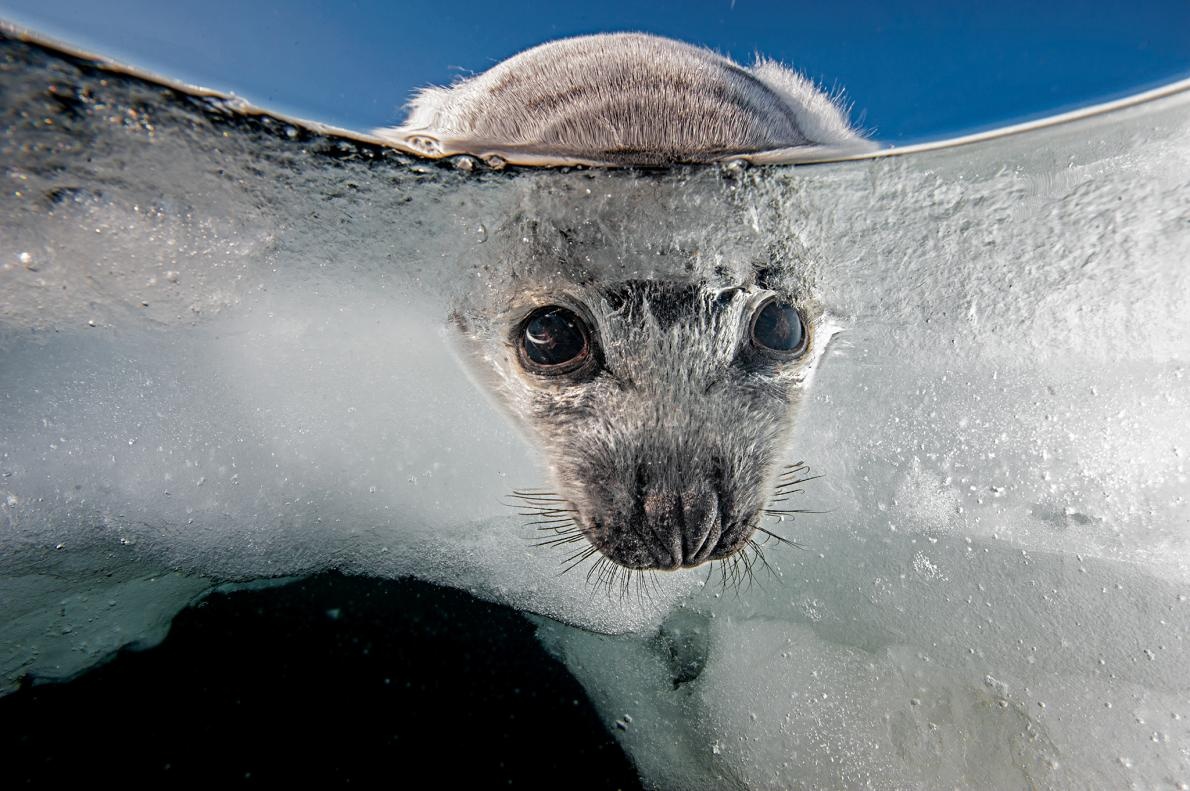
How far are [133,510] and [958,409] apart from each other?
2980 millimetres

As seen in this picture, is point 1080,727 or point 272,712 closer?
point 1080,727

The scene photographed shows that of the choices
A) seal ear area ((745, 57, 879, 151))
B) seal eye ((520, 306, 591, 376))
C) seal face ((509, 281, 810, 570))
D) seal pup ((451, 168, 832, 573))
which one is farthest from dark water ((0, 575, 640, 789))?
seal ear area ((745, 57, 879, 151))

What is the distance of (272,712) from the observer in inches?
70.0

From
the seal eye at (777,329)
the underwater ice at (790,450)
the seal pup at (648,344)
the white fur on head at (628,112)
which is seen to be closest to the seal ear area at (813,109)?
the white fur on head at (628,112)

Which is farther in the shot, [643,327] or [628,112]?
[628,112]

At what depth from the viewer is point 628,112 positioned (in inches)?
82.6

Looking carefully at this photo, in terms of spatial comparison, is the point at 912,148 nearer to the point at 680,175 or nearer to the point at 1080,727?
the point at 680,175

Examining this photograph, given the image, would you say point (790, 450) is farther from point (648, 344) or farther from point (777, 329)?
point (648, 344)

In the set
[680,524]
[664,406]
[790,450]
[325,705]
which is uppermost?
[664,406]

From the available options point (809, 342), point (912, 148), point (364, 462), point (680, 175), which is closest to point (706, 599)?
point (809, 342)

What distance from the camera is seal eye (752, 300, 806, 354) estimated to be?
1.96 m

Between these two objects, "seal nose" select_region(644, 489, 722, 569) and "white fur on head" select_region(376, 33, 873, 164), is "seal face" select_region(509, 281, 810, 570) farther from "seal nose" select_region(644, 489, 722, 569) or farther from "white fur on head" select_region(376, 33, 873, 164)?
"white fur on head" select_region(376, 33, 873, 164)

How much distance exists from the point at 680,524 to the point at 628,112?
1521 millimetres

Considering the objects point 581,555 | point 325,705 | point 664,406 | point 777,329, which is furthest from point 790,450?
point 325,705
